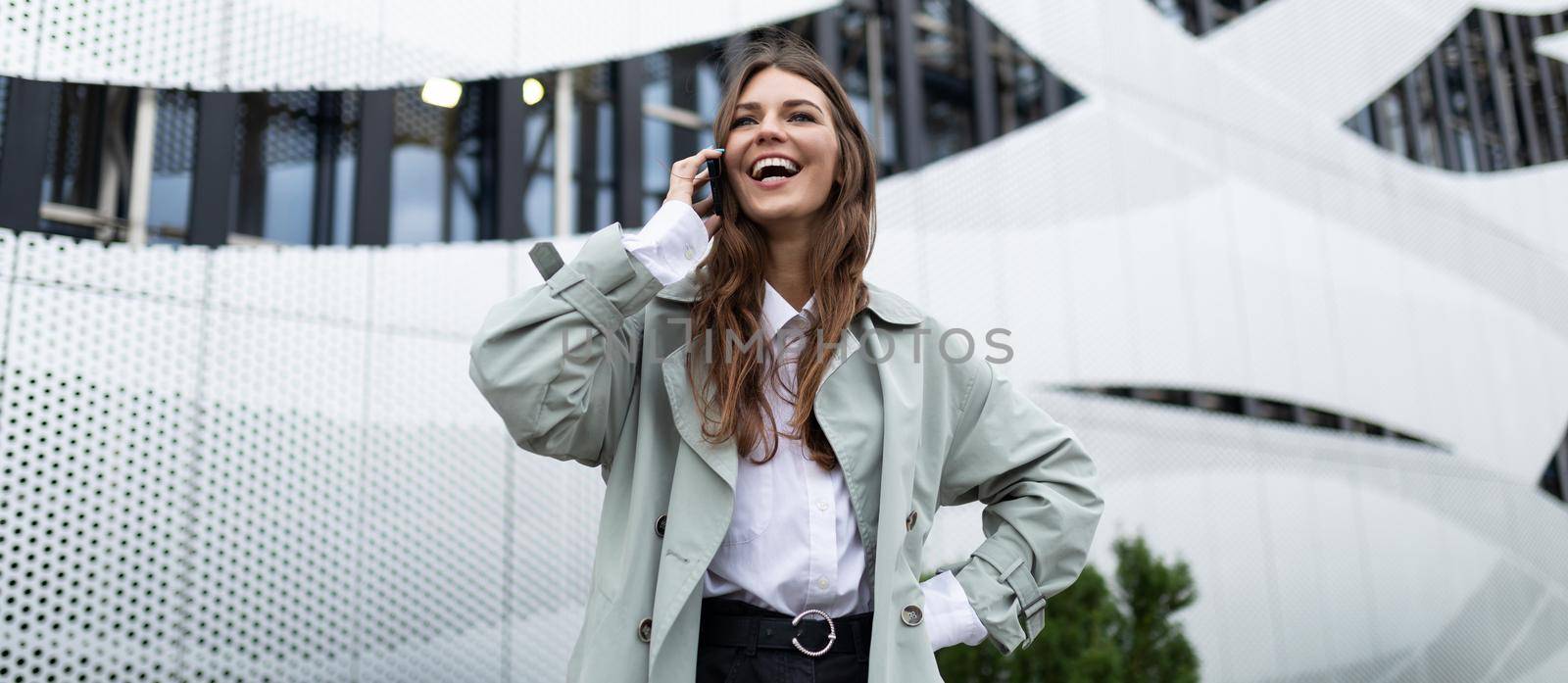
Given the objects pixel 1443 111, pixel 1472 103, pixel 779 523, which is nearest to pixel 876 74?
pixel 779 523

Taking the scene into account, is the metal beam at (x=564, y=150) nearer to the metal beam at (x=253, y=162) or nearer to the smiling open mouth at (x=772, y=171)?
the metal beam at (x=253, y=162)

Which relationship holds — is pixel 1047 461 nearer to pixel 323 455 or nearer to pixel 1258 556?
pixel 323 455

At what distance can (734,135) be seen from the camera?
2.02 m

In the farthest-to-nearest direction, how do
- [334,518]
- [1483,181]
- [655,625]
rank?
[1483,181]
[334,518]
[655,625]

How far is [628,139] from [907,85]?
2188 millimetres

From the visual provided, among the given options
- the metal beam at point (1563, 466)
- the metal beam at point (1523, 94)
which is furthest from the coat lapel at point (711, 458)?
the metal beam at point (1523, 94)

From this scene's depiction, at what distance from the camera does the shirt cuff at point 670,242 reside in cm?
181

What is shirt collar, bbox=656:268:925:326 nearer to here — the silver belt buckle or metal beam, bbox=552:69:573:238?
the silver belt buckle

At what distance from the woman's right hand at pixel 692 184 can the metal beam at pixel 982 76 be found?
18.3 feet

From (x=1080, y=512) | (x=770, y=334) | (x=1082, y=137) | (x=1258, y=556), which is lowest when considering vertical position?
(x=1258, y=556)

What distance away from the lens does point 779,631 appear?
180 centimetres

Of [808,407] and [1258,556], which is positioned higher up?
[808,407]

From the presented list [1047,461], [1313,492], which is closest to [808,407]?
[1047,461]

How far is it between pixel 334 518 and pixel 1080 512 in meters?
3.12
